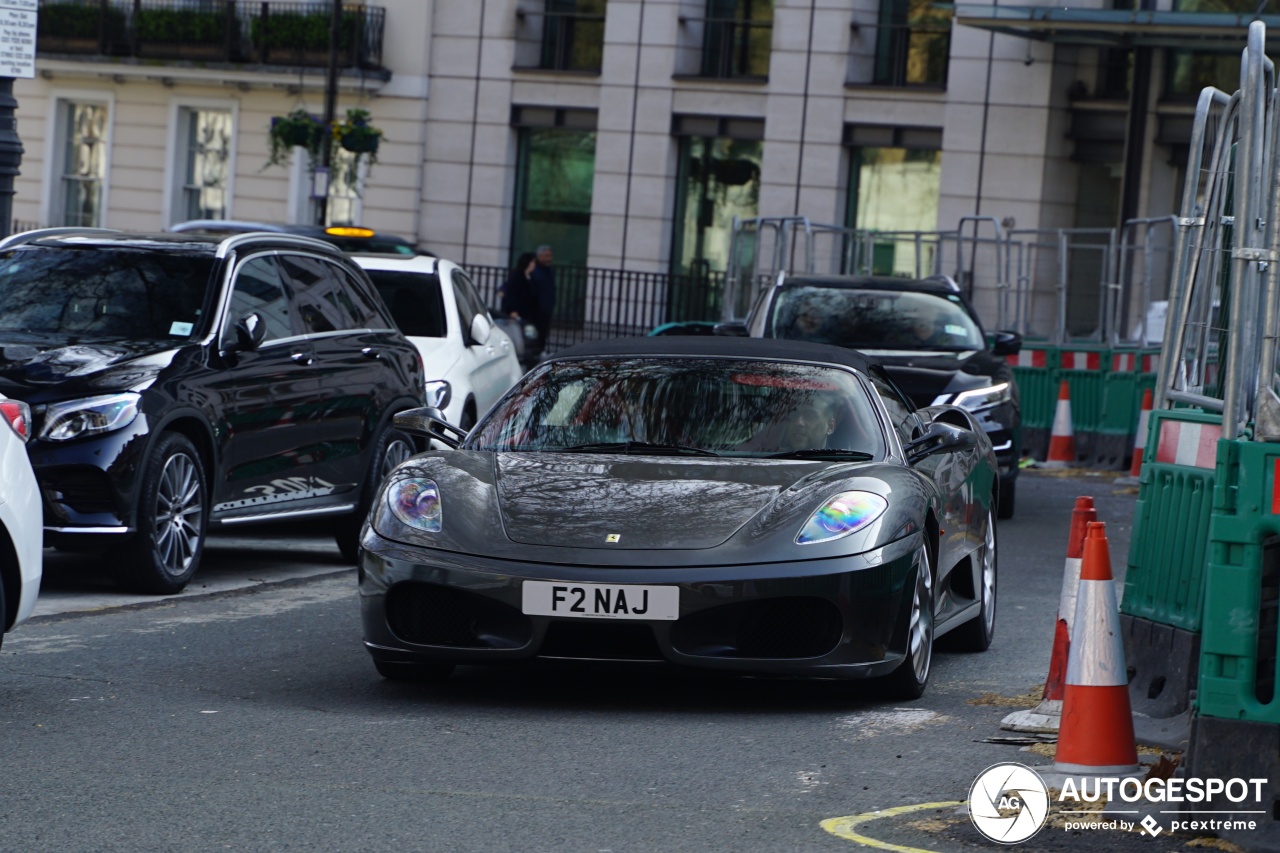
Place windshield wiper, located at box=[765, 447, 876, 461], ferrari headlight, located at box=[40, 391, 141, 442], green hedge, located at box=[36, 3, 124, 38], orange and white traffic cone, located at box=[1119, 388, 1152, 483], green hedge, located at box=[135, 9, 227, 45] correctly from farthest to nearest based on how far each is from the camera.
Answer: green hedge, located at box=[36, 3, 124, 38], green hedge, located at box=[135, 9, 227, 45], orange and white traffic cone, located at box=[1119, 388, 1152, 483], ferrari headlight, located at box=[40, 391, 141, 442], windshield wiper, located at box=[765, 447, 876, 461]

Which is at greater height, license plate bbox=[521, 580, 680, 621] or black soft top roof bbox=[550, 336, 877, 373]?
black soft top roof bbox=[550, 336, 877, 373]

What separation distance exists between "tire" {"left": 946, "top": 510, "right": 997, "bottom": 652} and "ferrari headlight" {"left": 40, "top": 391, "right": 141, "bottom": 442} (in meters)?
3.90

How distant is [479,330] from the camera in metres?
15.7

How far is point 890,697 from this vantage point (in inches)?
299

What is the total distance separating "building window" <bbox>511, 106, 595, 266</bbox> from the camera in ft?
121

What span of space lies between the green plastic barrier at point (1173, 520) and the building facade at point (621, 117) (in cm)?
2334

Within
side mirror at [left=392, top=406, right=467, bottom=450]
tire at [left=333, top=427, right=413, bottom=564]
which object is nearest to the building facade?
tire at [left=333, top=427, right=413, bottom=564]

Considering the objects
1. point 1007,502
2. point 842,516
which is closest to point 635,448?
point 842,516

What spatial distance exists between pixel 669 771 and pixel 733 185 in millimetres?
29743

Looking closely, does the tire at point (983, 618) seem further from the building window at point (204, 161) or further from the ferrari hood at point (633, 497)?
the building window at point (204, 161)

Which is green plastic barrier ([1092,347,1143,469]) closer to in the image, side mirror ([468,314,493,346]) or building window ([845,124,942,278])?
side mirror ([468,314,493,346])

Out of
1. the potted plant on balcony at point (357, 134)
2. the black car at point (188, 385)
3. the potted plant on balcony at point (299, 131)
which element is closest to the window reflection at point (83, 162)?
the potted plant on balcony at point (299, 131)

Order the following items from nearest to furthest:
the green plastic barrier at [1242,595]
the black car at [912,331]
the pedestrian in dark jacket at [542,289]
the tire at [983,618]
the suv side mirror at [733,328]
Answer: the green plastic barrier at [1242,595]
the tire at [983,618]
the black car at [912,331]
the suv side mirror at [733,328]
the pedestrian in dark jacket at [542,289]

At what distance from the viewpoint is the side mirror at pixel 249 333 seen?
1075 centimetres
